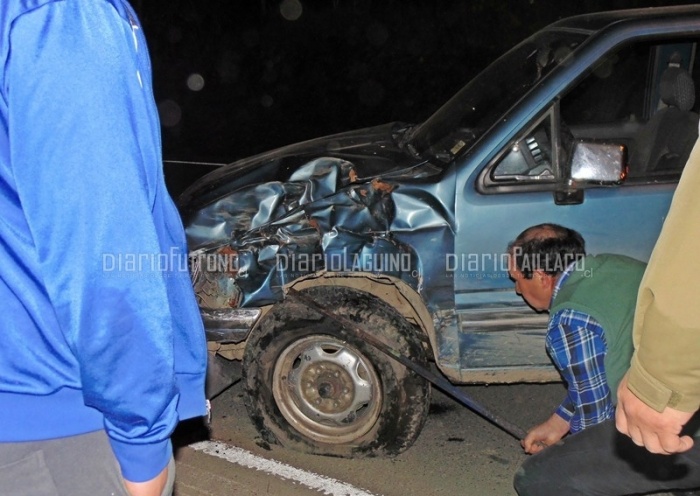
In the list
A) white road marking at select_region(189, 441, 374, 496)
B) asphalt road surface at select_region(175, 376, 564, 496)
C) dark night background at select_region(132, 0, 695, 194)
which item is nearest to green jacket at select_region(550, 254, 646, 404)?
asphalt road surface at select_region(175, 376, 564, 496)

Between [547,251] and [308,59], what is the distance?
12479mm

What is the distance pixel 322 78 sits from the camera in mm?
14180

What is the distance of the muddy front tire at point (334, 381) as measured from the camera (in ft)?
12.3

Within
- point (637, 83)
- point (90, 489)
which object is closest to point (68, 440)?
point (90, 489)

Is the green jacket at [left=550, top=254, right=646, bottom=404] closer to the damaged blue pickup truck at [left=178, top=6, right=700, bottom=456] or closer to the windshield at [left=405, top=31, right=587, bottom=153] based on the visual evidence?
the damaged blue pickup truck at [left=178, top=6, right=700, bottom=456]

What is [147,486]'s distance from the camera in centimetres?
154

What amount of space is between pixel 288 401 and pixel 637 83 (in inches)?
108

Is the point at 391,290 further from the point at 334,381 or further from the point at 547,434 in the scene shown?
the point at 547,434

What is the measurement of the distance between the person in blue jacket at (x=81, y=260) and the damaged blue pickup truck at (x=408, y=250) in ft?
7.16

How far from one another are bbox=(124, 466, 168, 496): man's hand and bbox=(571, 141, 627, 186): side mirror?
2.50 m

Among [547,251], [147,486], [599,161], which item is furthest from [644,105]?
[147,486]

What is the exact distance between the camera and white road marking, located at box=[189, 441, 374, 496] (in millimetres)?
3746

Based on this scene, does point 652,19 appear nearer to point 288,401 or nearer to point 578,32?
point 578,32

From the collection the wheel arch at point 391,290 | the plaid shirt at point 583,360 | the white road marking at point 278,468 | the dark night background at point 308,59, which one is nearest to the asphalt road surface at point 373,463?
the white road marking at point 278,468
